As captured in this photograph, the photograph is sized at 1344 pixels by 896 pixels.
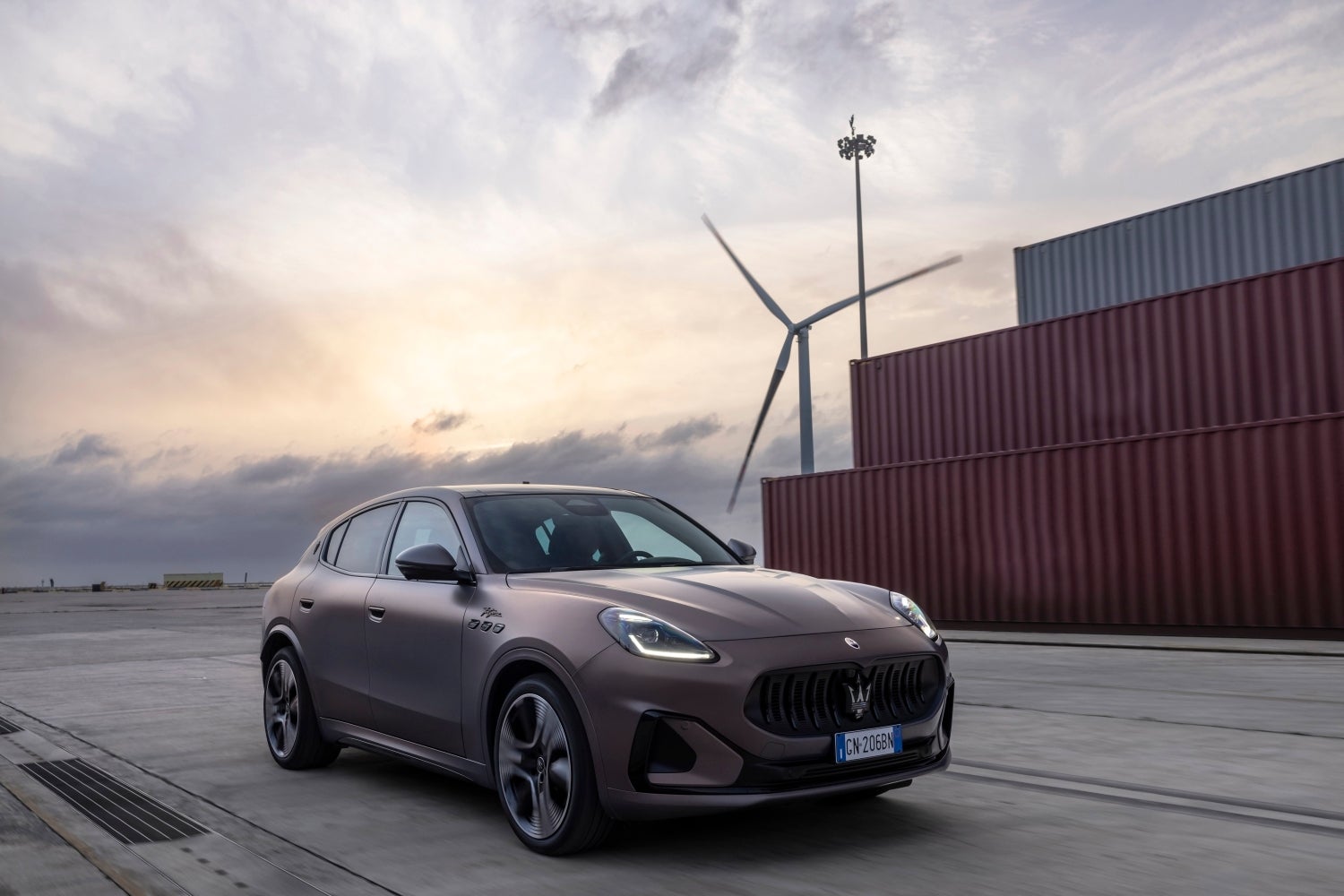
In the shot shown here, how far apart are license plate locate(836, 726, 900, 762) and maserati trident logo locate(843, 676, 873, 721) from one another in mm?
75

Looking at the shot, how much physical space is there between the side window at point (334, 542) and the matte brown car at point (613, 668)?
0.65 meters

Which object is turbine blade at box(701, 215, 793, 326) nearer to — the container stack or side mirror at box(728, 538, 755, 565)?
the container stack

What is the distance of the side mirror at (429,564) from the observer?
527 centimetres

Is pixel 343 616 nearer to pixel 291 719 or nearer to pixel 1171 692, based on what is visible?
pixel 291 719

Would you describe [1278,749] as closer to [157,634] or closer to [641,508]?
[641,508]

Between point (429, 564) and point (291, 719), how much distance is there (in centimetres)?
228

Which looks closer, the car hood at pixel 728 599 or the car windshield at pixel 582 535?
the car hood at pixel 728 599

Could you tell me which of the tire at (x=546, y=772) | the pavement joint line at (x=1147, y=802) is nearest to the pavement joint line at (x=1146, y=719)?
the pavement joint line at (x=1147, y=802)

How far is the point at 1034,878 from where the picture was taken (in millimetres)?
4133

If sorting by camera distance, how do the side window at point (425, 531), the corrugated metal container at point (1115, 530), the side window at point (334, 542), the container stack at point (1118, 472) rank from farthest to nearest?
the container stack at point (1118, 472)
the corrugated metal container at point (1115, 530)
the side window at point (334, 542)
the side window at point (425, 531)

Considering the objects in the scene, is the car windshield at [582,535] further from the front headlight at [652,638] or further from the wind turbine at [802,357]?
the wind turbine at [802,357]

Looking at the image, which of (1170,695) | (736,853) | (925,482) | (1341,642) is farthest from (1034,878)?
(925,482)

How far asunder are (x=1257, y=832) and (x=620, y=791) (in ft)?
8.07

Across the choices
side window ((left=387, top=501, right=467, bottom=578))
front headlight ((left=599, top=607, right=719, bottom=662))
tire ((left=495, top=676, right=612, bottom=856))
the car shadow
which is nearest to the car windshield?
side window ((left=387, top=501, right=467, bottom=578))
